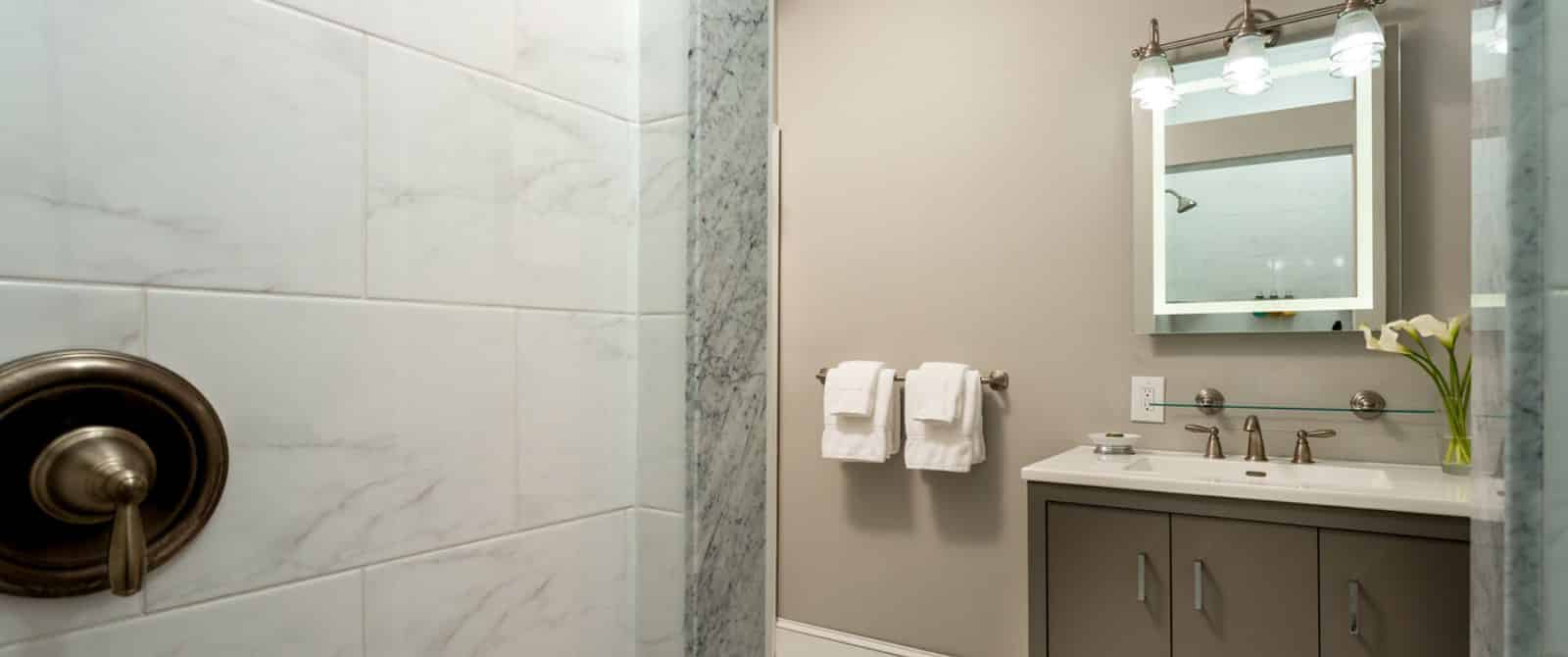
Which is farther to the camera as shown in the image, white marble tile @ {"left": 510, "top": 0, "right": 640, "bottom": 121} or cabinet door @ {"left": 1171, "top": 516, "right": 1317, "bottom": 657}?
cabinet door @ {"left": 1171, "top": 516, "right": 1317, "bottom": 657}

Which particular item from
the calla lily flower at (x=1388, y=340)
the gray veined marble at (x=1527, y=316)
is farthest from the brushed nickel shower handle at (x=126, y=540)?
the calla lily flower at (x=1388, y=340)

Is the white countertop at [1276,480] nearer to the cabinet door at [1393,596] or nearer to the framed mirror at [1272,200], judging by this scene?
the cabinet door at [1393,596]

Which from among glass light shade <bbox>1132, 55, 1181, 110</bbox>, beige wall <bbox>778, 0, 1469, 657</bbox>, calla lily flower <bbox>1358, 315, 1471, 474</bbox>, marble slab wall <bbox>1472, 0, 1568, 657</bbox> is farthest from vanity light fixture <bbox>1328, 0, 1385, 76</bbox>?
marble slab wall <bbox>1472, 0, 1568, 657</bbox>

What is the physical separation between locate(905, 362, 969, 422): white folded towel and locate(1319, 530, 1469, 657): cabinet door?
0.97 m

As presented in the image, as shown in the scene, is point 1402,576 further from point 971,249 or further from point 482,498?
point 482,498

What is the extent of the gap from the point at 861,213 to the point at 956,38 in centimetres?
62

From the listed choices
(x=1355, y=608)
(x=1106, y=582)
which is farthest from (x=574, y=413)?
(x=1355, y=608)

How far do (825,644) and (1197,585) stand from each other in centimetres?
138

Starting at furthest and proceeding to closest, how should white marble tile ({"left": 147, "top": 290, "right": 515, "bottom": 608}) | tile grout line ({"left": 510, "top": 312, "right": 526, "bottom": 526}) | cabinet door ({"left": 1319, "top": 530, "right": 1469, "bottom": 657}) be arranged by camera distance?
cabinet door ({"left": 1319, "top": 530, "right": 1469, "bottom": 657}), tile grout line ({"left": 510, "top": 312, "right": 526, "bottom": 526}), white marble tile ({"left": 147, "top": 290, "right": 515, "bottom": 608})

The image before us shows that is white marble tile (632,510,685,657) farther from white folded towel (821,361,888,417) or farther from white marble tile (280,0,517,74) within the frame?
white folded towel (821,361,888,417)

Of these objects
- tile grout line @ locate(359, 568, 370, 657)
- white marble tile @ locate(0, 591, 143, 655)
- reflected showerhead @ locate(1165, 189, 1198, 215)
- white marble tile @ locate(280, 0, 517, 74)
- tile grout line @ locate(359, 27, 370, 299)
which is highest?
reflected showerhead @ locate(1165, 189, 1198, 215)

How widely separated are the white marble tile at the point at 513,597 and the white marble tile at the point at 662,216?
275 mm

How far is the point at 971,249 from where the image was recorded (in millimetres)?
2566

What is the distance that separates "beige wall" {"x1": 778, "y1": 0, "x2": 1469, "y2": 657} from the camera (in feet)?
6.58
